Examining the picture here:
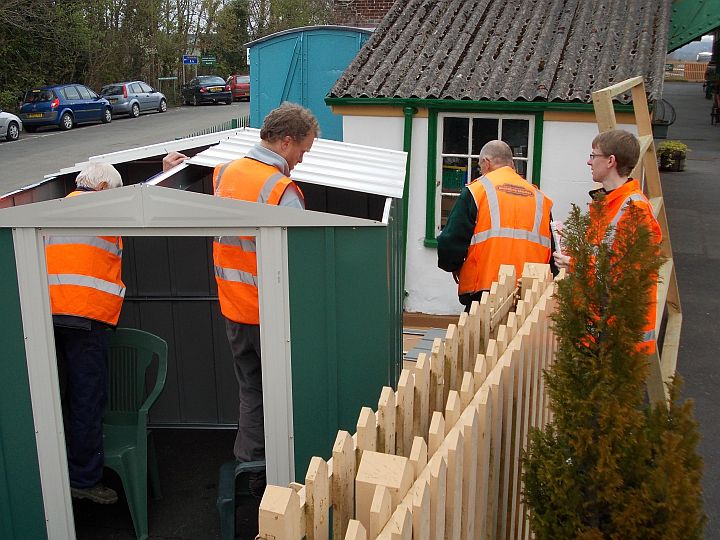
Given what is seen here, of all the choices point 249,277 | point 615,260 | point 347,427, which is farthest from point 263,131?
point 615,260

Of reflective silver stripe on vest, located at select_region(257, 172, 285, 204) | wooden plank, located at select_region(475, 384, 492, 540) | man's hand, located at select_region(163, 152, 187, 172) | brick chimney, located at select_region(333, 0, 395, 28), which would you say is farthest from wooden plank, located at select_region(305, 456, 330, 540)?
brick chimney, located at select_region(333, 0, 395, 28)

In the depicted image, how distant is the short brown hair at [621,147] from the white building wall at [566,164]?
12.9 ft

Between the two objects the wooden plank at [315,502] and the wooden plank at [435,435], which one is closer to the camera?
the wooden plank at [315,502]

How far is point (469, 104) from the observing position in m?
8.58

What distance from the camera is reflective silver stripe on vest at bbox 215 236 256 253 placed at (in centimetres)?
413

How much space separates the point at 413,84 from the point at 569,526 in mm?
6907

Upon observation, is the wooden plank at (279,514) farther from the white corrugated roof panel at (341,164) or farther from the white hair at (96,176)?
the white hair at (96,176)

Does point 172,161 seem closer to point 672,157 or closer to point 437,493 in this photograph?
point 437,493

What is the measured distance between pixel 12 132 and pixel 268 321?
25124 millimetres

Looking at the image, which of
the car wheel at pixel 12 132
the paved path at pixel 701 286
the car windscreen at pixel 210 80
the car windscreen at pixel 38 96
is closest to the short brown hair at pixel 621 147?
the paved path at pixel 701 286

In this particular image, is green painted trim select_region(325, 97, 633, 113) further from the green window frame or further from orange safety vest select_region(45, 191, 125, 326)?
orange safety vest select_region(45, 191, 125, 326)

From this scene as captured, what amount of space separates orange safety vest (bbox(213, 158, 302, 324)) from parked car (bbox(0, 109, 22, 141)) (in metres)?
24.0

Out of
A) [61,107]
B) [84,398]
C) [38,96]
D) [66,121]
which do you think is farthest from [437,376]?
[38,96]

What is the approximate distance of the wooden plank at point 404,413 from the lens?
2686 mm
